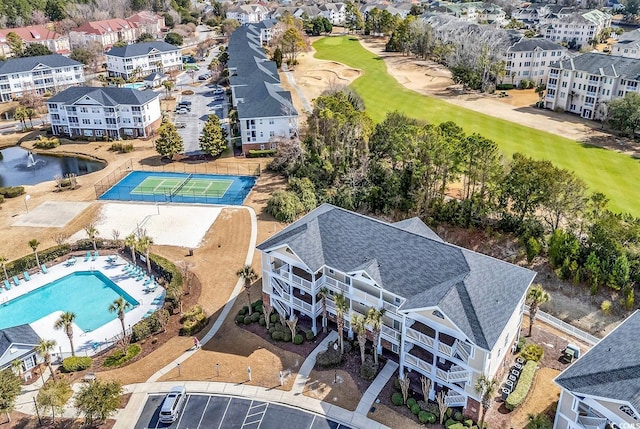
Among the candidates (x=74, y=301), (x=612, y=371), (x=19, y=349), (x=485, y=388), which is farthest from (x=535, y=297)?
(x=74, y=301)

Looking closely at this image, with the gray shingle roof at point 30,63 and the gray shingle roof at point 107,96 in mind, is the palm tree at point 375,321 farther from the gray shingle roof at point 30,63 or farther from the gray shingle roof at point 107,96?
the gray shingle roof at point 30,63

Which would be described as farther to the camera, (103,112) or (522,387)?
(103,112)

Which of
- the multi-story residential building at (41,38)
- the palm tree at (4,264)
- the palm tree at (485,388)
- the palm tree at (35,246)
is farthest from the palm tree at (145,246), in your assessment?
the multi-story residential building at (41,38)

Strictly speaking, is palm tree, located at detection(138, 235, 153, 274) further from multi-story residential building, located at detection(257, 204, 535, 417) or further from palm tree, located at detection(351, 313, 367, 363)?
palm tree, located at detection(351, 313, 367, 363)

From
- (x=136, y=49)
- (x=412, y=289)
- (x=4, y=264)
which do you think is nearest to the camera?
(x=412, y=289)

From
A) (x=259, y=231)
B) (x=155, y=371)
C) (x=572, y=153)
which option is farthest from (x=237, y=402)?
(x=572, y=153)

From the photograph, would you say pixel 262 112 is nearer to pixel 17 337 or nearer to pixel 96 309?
pixel 96 309
